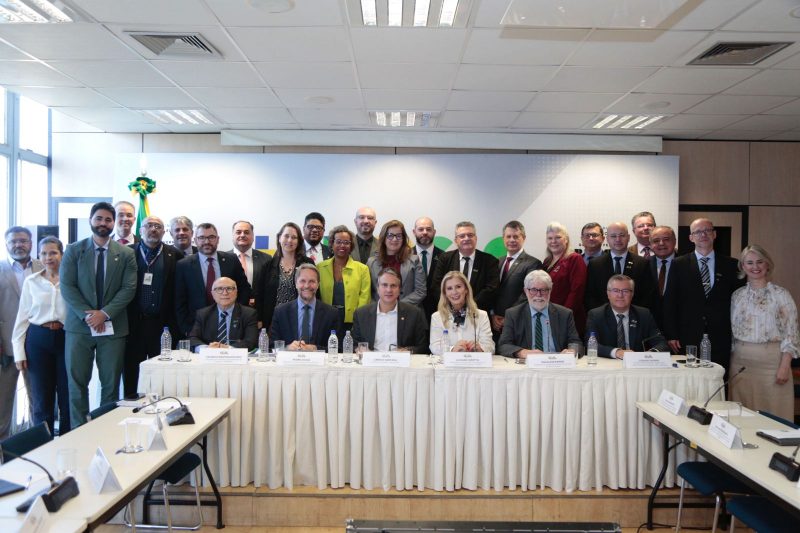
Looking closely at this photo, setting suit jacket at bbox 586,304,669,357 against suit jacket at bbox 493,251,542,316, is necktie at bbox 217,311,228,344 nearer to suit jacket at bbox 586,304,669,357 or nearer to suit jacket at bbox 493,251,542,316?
suit jacket at bbox 493,251,542,316

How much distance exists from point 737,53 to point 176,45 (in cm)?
396

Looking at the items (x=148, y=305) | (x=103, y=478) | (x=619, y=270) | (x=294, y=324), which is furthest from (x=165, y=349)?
(x=619, y=270)

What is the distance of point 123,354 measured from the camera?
4.03 m

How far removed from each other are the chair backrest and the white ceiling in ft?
7.77

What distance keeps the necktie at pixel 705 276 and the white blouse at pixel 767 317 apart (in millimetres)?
209

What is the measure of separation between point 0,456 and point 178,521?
132 cm

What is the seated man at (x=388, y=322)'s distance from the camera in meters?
3.63

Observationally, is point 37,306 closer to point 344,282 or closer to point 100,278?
point 100,278

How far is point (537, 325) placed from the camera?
3.54 meters

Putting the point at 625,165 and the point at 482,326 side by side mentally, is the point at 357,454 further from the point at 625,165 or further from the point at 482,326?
the point at 625,165

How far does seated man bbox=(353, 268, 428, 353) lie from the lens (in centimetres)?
363

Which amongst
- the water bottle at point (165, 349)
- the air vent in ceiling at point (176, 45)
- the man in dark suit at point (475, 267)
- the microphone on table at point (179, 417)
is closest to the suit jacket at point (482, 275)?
the man in dark suit at point (475, 267)

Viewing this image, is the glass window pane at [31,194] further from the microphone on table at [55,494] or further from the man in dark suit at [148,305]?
the microphone on table at [55,494]

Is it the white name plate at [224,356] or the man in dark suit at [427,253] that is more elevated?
the man in dark suit at [427,253]
